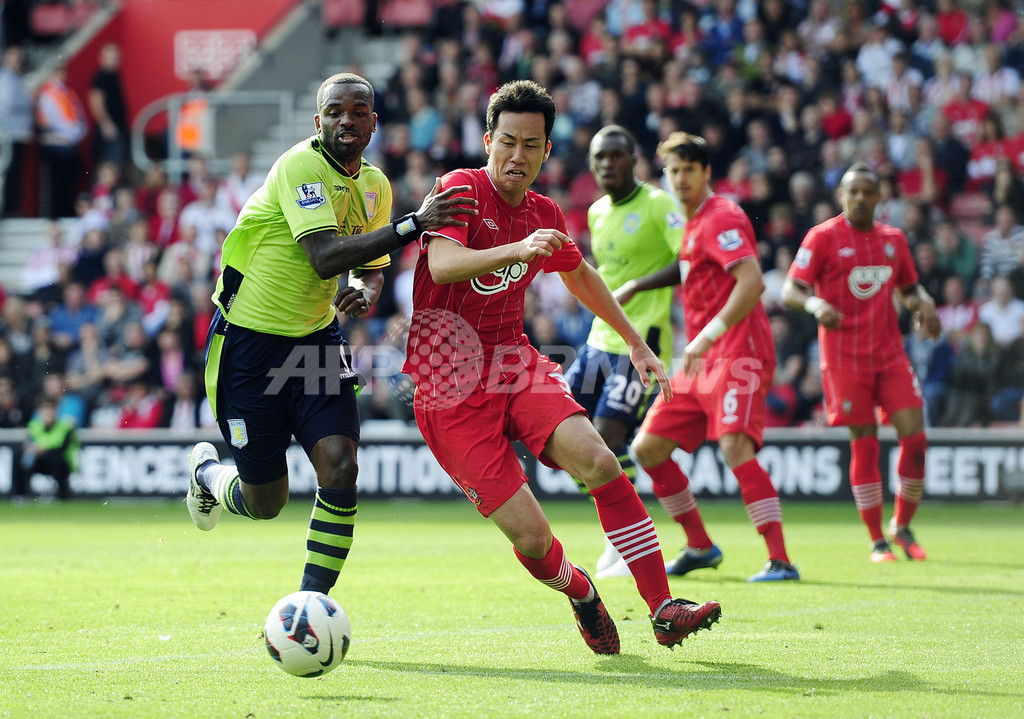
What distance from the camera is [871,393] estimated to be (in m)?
9.55

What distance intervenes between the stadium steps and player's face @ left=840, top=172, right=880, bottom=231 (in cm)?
1578

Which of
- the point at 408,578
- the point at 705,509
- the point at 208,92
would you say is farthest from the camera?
the point at 208,92

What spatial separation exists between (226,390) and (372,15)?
17.6 m

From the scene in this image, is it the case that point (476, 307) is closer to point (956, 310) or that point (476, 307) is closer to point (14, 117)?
point (956, 310)

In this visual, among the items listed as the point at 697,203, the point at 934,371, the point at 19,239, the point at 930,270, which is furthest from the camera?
the point at 19,239

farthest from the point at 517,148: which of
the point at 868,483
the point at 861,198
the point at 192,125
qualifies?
the point at 192,125

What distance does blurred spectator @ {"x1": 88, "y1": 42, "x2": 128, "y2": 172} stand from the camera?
2152 cm

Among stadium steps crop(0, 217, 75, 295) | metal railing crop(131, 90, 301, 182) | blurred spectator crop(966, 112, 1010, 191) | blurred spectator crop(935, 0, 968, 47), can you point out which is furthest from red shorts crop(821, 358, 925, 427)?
stadium steps crop(0, 217, 75, 295)

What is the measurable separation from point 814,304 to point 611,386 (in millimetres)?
1673

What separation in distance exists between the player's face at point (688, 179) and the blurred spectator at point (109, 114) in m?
15.1

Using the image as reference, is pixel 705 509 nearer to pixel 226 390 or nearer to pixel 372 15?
pixel 226 390

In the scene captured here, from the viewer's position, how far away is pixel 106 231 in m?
19.8

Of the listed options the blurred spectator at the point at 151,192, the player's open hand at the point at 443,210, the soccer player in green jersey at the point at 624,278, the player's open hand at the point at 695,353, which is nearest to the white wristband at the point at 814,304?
the soccer player in green jersey at the point at 624,278

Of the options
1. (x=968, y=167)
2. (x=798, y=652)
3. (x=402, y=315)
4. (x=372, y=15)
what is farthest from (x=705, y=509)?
(x=372, y=15)
